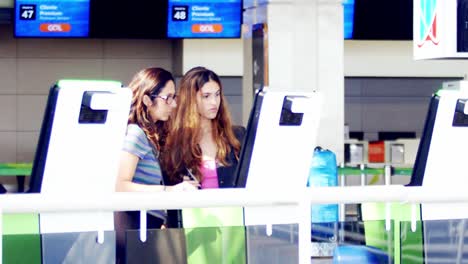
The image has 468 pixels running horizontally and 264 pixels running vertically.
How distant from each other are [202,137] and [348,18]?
6.06 meters

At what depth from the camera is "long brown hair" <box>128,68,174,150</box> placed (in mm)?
A: 5031

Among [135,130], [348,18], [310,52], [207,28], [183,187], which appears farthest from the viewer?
[207,28]

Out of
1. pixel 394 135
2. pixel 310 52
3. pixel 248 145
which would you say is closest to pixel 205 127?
pixel 248 145

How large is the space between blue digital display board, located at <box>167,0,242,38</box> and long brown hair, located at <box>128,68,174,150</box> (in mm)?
6032

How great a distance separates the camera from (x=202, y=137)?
5180 millimetres

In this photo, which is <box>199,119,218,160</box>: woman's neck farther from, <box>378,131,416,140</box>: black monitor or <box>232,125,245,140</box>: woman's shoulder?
<box>378,131,416,140</box>: black monitor

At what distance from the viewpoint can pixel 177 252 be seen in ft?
11.3

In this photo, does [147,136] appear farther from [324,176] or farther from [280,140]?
[324,176]

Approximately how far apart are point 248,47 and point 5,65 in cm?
376

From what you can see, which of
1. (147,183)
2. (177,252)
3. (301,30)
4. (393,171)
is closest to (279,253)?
(177,252)

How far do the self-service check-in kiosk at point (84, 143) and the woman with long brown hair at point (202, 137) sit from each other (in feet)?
4.50

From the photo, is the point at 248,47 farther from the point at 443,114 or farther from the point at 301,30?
the point at 443,114

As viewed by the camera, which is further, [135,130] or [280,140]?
[135,130]

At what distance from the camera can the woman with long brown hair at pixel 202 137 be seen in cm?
502
